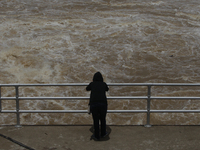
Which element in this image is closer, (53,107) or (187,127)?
(187,127)

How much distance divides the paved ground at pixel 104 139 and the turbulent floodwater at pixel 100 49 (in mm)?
10702

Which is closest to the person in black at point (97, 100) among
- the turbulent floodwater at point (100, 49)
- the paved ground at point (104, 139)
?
the paved ground at point (104, 139)

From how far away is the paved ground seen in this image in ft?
18.1

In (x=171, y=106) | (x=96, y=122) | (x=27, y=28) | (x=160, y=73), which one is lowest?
(x=171, y=106)

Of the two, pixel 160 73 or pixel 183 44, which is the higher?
pixel 183 44

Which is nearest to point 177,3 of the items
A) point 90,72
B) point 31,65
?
point 90,72

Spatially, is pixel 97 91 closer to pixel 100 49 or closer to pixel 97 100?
pixel 97 100

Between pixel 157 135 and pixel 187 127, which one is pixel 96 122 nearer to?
pixel 157 135

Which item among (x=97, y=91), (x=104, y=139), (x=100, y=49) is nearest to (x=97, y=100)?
(x=97, y=91)

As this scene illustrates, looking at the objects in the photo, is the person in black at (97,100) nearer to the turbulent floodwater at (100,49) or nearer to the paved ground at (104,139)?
the paved ground at (104,139)

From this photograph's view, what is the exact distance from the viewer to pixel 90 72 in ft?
63.9

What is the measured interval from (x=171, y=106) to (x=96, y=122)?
12.9 m

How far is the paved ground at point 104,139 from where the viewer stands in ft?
18.1

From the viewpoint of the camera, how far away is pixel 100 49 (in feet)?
69.9
